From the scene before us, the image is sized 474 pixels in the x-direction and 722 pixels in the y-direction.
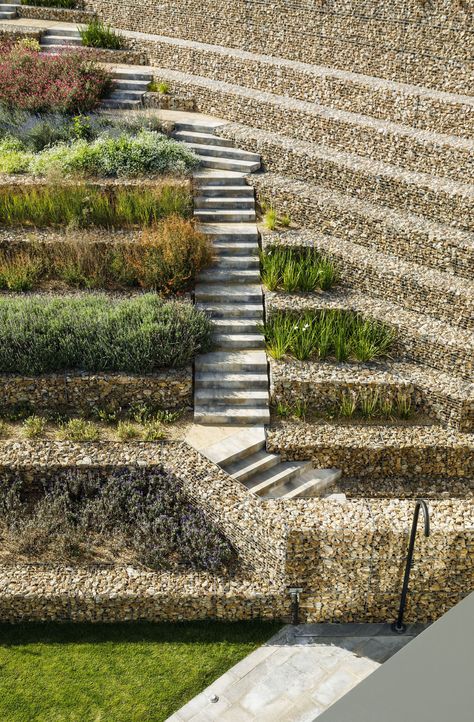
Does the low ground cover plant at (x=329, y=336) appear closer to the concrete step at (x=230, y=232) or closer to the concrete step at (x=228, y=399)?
the concrete step at (x=228, y=399)

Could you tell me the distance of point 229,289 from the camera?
12.9 metres

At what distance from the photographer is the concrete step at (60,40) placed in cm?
1898

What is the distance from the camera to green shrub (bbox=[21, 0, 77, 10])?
20.5 meters

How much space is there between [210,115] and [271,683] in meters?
12.5

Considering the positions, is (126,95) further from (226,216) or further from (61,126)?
(226,216)

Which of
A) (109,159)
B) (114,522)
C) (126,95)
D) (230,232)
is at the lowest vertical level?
(114,522)

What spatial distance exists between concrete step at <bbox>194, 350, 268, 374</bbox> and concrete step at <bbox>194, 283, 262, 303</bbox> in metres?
1.26

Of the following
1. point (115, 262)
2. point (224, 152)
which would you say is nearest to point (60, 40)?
point (224, 152)

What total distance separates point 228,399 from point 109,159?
19.4 feet

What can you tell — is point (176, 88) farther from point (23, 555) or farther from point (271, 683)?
point (271, 683)

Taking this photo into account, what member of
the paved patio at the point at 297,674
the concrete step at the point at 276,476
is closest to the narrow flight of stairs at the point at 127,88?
the concrete step at the point at 276,476

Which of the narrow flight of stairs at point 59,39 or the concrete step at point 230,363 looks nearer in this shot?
the concrete step at point 230,363

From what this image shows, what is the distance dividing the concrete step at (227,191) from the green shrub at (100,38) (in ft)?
21.8

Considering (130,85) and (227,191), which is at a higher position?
(130,85)
